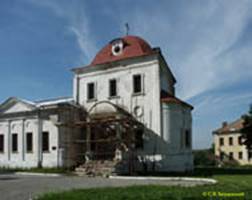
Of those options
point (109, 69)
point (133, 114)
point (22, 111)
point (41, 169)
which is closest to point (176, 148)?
point (133, 114)

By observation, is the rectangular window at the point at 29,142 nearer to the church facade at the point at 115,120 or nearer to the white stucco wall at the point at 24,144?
the church facade at the point at 115,120

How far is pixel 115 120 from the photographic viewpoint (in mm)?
25859

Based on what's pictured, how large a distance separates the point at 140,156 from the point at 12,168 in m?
11.2

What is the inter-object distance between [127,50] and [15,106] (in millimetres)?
10871

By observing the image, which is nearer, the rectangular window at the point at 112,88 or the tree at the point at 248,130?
the rectangular window at the point at 112,88

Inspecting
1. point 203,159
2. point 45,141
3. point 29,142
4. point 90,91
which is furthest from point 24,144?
point 203,159

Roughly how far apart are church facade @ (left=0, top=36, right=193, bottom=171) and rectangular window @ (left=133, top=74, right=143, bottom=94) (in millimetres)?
78

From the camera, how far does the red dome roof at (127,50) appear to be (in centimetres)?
3000

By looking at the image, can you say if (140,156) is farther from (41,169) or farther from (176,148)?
(41,169)

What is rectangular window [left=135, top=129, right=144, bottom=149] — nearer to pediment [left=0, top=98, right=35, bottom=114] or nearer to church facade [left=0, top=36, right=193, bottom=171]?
church facade [left=0, top=36, right=193, bottom=171]

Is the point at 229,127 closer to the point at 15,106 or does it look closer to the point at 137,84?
the point at 137,84

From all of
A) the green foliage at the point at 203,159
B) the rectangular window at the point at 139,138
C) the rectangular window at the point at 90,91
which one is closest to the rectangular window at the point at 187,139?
the rectangular window at the point at 139,138

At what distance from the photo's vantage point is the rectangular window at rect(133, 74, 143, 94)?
2864 cm

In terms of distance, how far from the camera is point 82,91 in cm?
3161
